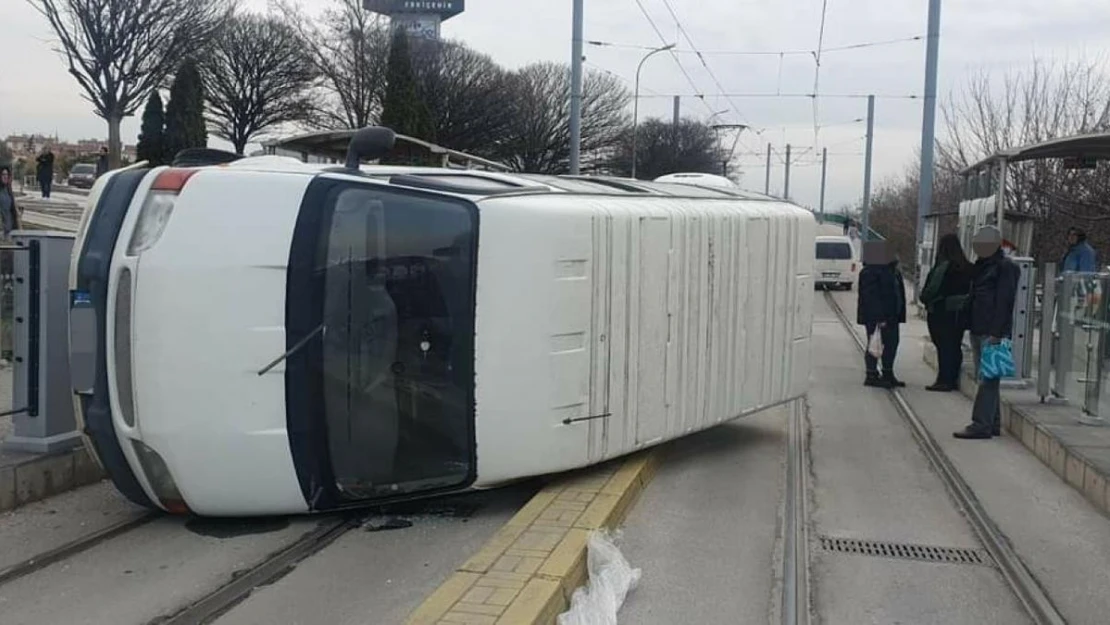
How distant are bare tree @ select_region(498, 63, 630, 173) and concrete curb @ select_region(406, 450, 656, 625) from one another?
36863mm

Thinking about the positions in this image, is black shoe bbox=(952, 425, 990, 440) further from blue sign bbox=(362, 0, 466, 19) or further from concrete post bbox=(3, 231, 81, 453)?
blue sign bbox=(362, 0, 466, 19)

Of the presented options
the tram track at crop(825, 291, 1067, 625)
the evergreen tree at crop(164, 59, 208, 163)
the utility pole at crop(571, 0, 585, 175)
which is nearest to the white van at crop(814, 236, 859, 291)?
the utility pole at crop(571, 0, 585, 175)

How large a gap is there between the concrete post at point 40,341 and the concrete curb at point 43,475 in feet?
0.35

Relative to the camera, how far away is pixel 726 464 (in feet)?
28.2

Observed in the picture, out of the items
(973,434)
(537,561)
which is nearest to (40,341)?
(537,561)

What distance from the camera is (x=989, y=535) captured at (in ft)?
22.3

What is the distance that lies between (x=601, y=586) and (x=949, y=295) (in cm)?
883

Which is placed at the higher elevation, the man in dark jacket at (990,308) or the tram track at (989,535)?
the man in dark jacket at (990,308)

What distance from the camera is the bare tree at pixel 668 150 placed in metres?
51.4

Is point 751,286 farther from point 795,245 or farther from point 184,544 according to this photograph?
point 184,544

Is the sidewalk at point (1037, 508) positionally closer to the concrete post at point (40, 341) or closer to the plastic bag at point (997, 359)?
the plastic bag at point (997, 359)

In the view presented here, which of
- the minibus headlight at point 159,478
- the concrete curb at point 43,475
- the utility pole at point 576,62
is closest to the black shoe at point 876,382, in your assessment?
the concrete curb at point 43,475

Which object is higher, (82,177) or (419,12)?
(419,12)

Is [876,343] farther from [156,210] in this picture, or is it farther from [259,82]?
[259,82]
